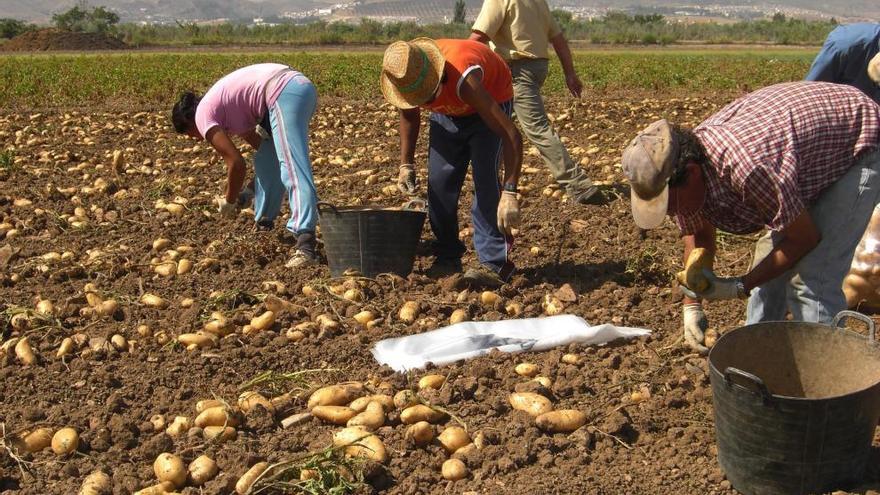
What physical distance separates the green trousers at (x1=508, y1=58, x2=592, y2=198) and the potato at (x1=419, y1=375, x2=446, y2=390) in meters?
2.93

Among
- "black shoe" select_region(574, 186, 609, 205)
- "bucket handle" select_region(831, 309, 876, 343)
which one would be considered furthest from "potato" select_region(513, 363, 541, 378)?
"black shoe" select_region(574, 186, 609, 205)

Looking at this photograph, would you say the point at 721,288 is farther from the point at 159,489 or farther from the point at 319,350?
the point at 159,489

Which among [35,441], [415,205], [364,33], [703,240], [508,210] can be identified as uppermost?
[703,240]

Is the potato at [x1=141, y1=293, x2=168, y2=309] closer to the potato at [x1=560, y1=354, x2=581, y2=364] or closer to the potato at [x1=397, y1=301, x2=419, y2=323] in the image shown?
the potato at [x1=397, y1=301, x2=419, y2=323]

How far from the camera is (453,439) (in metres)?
2.94

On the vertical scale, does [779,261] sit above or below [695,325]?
above

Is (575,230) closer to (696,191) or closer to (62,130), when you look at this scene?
(696,191)

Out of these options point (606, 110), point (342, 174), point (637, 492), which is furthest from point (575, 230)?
point (606, 110)

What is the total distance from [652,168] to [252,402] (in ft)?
5.02

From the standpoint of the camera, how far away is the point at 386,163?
7.53 metres

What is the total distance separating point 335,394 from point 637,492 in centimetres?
106

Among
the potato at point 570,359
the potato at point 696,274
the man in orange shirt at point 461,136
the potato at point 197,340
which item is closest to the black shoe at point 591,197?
the man in orange shirt at point 461,136

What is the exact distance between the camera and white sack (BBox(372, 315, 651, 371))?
3.62 meters

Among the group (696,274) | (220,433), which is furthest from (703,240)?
(220,433)
